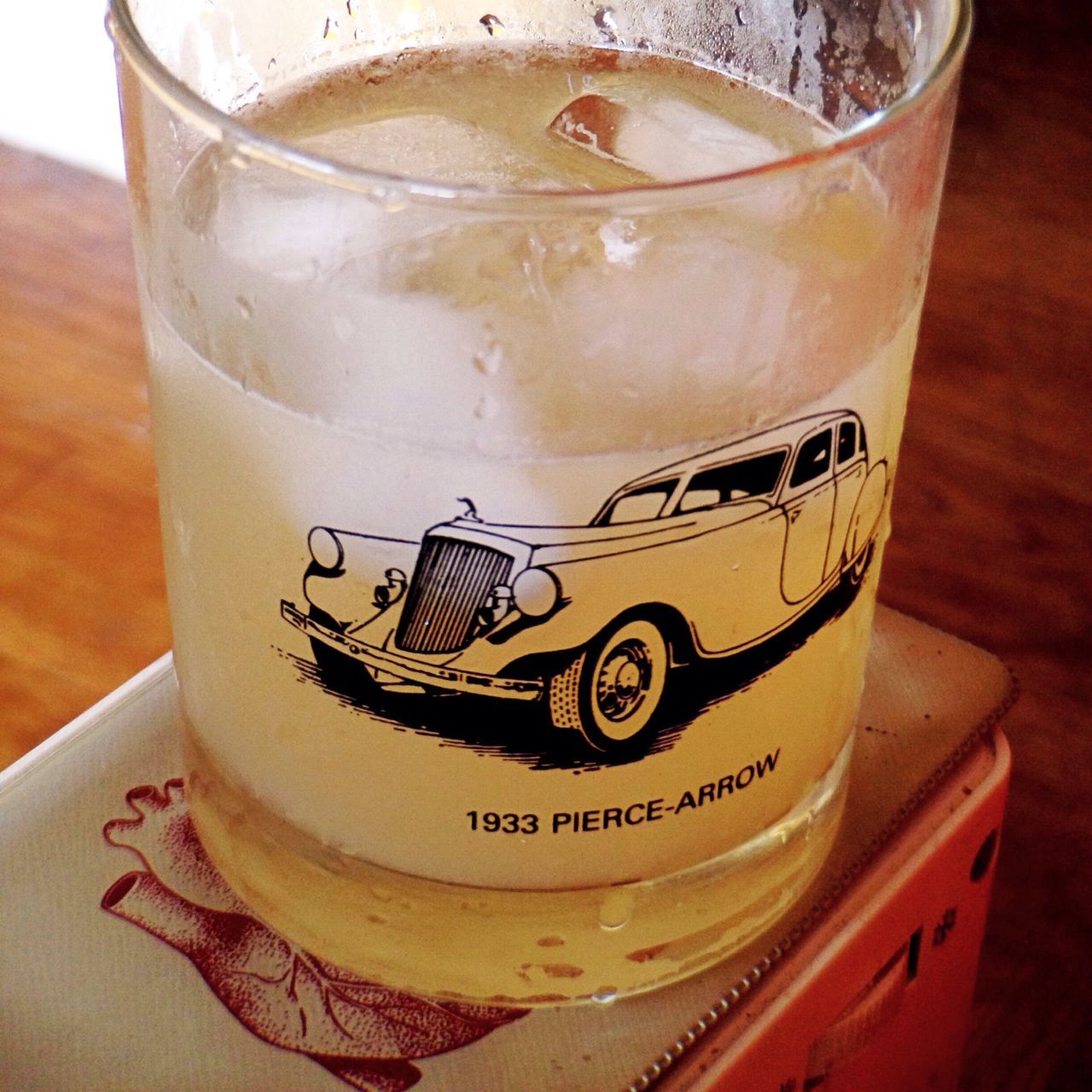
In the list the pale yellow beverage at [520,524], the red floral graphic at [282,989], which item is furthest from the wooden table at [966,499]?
the pale yellow beverage at [520,524]

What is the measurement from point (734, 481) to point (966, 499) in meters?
0.48

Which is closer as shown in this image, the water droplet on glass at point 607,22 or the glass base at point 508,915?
the glass base at point 508,915

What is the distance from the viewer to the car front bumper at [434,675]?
350 millimetres

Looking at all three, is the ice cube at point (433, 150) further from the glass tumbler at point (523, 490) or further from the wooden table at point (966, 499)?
the wooden table at point (966, 499)

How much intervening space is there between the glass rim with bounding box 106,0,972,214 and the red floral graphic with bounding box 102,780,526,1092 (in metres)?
0.24

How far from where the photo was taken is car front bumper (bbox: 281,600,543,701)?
0.35 m

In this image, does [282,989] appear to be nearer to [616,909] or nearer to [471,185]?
[616,909]

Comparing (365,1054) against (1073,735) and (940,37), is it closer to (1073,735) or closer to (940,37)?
(940,37)

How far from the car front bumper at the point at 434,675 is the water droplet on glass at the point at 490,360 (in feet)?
0.22

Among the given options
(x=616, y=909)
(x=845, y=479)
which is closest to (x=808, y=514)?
(x=845, y=479)

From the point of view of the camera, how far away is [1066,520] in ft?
2.55

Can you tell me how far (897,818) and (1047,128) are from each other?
2.23 feet

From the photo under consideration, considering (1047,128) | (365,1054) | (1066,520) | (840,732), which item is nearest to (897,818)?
(840,732)

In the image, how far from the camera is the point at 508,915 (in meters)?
0.40
